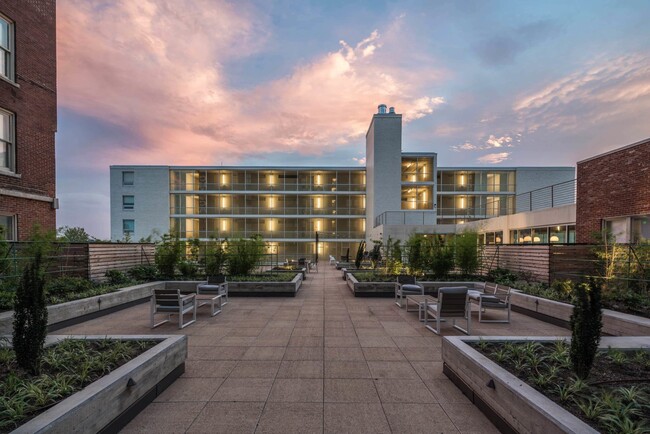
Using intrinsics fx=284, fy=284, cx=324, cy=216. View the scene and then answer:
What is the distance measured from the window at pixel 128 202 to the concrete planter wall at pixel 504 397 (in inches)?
1446

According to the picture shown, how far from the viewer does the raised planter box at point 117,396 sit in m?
2.25

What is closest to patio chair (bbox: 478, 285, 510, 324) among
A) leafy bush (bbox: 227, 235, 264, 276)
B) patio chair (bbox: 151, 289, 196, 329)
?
patio chair (bbox: 151, 289, 196, 329)

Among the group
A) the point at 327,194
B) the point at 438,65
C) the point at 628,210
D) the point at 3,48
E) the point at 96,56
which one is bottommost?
the point at 628,210

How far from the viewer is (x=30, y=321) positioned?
128 inches

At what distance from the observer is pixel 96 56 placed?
13.2m

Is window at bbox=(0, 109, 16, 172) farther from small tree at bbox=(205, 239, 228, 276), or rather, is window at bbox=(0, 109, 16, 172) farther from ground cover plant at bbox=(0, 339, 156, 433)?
ground cover plant at bbox=(0, 339, 156, 433)

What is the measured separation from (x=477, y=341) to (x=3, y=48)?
52.7ft

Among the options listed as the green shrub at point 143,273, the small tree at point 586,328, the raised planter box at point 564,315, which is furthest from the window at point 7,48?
the raised planter box at point 564,315

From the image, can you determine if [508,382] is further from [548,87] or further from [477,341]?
[548,87]

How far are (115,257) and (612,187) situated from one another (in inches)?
735

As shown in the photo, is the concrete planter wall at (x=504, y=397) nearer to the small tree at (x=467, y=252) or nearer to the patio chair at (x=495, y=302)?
the patio chair at (x=495, y=302)

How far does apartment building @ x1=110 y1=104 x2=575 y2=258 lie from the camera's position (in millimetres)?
31656

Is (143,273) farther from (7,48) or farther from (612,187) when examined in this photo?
(612,187)

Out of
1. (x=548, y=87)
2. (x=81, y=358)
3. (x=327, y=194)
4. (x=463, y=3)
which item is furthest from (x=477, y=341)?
(x=327, y=194)
